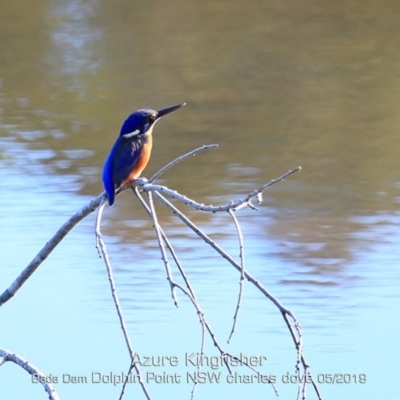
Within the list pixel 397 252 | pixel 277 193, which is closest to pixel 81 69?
pixel 277 193

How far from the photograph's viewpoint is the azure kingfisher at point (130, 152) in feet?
7.41

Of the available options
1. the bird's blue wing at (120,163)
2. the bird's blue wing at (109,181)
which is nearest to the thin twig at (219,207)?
the bird's blue wing at (109,181)

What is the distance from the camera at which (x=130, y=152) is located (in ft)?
7.72

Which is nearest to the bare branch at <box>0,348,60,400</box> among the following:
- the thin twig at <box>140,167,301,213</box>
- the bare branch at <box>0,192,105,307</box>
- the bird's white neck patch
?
the bare branch at <box>0,192,105,307</box>

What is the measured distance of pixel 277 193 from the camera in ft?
15.9

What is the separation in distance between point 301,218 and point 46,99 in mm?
2627

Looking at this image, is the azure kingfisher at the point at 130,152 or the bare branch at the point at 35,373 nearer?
the bare branch at the point at 35,373

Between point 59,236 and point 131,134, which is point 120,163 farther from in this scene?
point 59,236

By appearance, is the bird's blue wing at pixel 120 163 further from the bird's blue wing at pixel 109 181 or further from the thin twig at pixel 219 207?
the thin twig at pixel 219 207

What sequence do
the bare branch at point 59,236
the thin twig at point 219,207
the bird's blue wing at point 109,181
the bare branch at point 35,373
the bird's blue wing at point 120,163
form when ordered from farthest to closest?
1. the bird's blue wing at point 120,163
2. the bird's blue wing at point 109,181
3. the bare branch at point 59,236
4. the bare branch at point 35,373
5. the thin twig at point 219,207

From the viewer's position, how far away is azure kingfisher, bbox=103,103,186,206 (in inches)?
88.9

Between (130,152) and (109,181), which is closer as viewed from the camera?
(109,181)

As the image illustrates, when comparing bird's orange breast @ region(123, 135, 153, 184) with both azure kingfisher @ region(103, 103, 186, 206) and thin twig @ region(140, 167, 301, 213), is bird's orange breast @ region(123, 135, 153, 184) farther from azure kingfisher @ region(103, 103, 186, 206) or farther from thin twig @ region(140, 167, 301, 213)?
thin twig @ region(140, 167, 301, 213)

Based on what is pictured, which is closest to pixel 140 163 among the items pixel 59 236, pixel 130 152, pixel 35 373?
pixel 130 152
